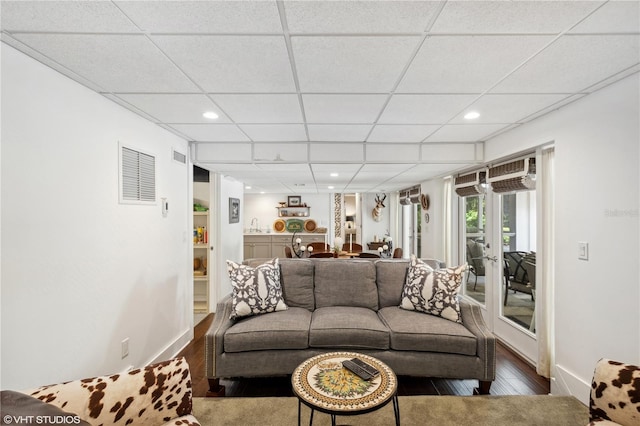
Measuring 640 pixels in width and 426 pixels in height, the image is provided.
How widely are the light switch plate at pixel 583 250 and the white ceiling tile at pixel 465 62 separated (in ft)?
4.54

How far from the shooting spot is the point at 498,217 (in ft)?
11.2

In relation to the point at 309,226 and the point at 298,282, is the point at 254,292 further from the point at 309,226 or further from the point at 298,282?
the point at 309,226

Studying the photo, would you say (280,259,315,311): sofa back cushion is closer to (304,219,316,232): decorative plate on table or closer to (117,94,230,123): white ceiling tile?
(117,94,230,123): white ceiling tile

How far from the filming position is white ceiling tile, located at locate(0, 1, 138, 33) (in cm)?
118

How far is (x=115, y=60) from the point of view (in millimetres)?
1601

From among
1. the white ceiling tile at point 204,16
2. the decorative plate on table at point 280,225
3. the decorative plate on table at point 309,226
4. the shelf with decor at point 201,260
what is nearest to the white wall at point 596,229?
the white ceiling tile at point 204,16

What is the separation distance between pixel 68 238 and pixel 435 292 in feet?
9.29

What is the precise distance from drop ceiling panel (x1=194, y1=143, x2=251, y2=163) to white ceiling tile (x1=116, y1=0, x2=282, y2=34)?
2202 mm

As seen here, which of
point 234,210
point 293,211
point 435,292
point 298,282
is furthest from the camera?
point 293,211

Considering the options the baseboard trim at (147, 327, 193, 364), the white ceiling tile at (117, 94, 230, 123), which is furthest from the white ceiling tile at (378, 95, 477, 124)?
the baseboard trim at (147, 327, 193, 364)

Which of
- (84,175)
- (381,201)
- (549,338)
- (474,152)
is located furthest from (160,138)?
(381,201)

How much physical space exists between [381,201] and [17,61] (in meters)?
8.40

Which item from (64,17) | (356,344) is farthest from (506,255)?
(64,17)

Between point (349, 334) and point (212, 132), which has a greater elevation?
point (212, 132)
